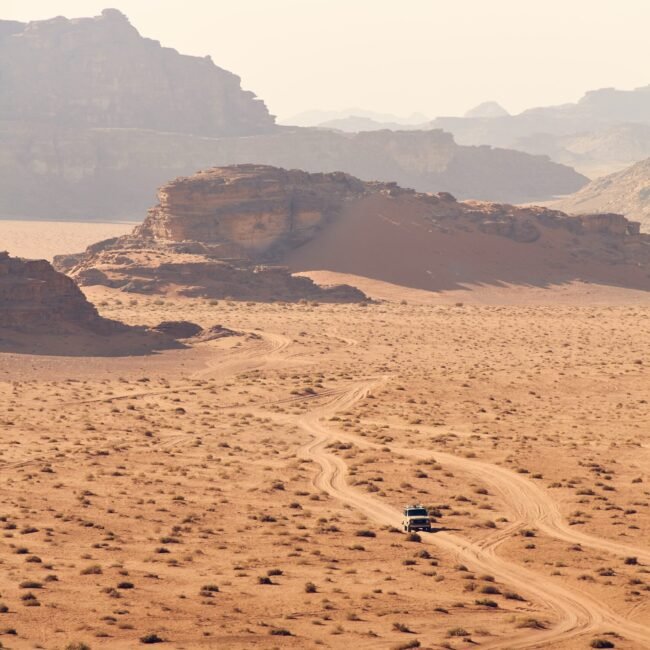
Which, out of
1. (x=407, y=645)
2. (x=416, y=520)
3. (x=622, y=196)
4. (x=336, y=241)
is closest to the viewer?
(x=407, y=645)

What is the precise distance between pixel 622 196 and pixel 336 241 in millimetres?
67044

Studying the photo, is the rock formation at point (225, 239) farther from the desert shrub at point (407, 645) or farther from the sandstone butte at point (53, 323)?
the desert shrub at point (407, 645)

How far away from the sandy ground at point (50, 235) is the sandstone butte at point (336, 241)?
86.3ft

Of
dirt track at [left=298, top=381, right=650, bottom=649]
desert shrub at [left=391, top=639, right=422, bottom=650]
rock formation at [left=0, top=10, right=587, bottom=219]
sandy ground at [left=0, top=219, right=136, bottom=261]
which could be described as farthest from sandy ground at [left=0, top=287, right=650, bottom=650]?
rock formation at [left=0, top=10, right=587, bottom=219]

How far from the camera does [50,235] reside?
141 metres

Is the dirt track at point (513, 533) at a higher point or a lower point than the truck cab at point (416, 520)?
lower

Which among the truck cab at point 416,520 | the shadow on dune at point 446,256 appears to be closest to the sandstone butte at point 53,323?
the truck cab at point 416,520

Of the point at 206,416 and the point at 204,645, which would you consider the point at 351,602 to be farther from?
the point at 206,416

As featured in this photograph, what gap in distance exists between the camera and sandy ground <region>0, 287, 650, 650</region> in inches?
862

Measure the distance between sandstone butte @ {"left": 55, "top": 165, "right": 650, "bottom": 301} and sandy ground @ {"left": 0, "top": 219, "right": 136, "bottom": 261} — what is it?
1036 inches

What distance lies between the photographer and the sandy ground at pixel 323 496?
21.9 meters

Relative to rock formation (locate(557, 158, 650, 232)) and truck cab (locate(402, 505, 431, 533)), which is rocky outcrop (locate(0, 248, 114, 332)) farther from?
rock formation (locate(557, 158, 650, 232))

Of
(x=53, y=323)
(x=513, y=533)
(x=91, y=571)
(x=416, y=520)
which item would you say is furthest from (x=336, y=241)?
(x=91, y=571)

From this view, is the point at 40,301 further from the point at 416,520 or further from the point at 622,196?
the point at 622,196
